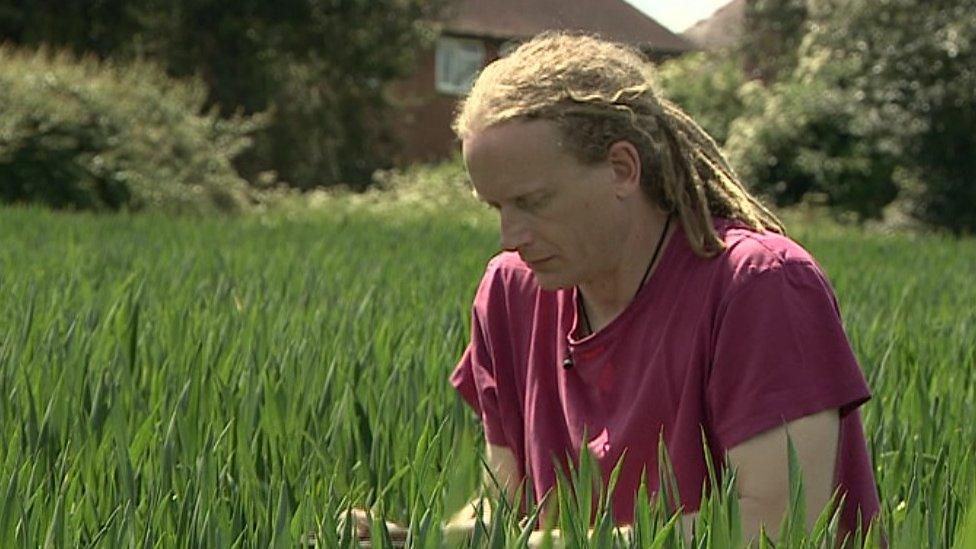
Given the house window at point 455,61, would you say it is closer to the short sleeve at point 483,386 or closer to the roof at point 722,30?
the roof at point 722,30

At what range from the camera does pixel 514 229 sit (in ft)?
6.00

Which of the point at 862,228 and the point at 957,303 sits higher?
the point at 957,303

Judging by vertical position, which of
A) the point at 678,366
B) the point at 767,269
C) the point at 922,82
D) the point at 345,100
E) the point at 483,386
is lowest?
the point at 345,100

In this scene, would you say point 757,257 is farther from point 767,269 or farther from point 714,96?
point 714,96

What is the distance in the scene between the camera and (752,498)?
1732 mm

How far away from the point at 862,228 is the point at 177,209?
258 inches

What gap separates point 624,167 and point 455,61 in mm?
29120

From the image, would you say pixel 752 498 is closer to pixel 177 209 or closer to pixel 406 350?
pixel 406 350

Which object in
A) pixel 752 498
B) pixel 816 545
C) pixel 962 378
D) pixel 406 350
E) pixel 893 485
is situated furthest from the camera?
pixel 406 350

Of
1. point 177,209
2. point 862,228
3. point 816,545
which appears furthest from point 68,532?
point 862,228

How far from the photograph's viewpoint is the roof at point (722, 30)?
89.0 ft

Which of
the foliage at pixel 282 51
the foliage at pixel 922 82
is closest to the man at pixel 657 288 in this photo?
the foliage at pixel 922 82

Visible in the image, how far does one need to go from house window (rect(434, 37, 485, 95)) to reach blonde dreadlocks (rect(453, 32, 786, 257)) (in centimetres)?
2811

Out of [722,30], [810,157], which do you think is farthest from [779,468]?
[722,30]
